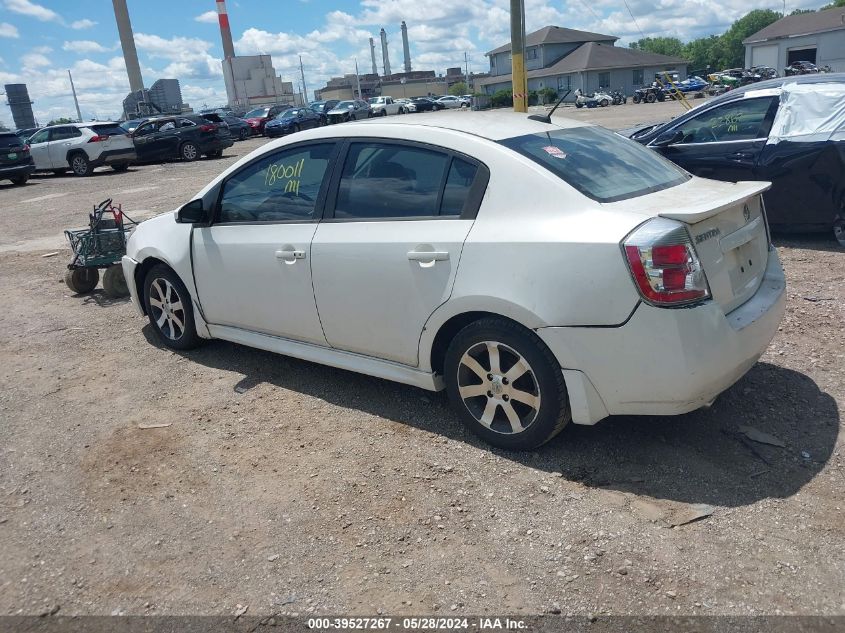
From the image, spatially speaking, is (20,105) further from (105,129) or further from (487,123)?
(487,123)

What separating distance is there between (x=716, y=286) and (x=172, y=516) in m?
2.81

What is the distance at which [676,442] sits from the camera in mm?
3799

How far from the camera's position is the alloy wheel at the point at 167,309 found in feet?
18.0

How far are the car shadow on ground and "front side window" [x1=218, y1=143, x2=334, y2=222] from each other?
1.18m

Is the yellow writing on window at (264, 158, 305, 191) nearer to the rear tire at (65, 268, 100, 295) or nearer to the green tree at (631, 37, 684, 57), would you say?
the rear tire at (65, 268, 100, 295)

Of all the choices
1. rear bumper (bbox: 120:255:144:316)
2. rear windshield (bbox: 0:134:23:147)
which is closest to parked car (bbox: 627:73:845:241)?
rear bumper (bbox: 120:255:144:316)

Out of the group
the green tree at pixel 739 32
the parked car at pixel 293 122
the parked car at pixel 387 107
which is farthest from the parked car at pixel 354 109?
the green tree at pixel 739 32

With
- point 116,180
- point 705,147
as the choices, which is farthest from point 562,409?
point 116,180

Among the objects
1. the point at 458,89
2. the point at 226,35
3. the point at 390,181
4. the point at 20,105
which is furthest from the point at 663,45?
the point at 390,181

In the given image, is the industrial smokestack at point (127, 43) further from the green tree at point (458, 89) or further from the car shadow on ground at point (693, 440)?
the car shadow on ground at point (693, 440)

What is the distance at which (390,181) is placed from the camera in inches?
161

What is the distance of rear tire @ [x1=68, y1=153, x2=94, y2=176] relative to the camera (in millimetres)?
23484

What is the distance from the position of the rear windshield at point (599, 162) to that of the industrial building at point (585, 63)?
201 ft

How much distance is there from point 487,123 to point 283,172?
4.50 ft
